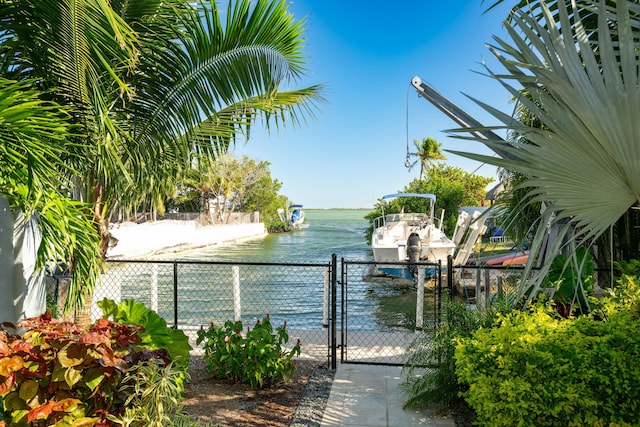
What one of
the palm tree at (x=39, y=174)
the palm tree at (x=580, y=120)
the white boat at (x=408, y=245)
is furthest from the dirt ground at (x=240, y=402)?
the white boat at (x=408, y=245)

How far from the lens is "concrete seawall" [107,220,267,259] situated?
76.1 feet

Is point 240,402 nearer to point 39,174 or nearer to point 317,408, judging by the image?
point 317,408

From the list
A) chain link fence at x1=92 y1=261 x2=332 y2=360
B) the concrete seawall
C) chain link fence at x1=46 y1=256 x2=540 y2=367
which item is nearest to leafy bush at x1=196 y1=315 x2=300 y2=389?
chain link fence at x1=46 y1=256 x2=540 y2=367

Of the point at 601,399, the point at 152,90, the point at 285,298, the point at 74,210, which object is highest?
the point at 152,90

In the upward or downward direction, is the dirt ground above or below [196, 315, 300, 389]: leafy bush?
below

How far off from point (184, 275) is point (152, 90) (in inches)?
651

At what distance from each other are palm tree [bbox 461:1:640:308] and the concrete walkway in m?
1.89

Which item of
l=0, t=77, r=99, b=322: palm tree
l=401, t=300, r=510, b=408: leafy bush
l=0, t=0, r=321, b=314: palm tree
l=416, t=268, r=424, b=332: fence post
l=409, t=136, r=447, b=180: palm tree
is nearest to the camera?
l=0, t=77, r=99, b=322: palm tree

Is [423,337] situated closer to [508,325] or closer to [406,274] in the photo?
[508,325]

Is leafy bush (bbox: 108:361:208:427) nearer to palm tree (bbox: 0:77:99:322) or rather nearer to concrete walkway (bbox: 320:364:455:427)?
palm tree (bbox: 0:77:99:322)

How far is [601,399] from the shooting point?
2889mm

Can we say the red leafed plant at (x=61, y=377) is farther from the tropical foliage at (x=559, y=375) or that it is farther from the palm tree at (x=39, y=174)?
the tropical foliage at (x=559, y=375)

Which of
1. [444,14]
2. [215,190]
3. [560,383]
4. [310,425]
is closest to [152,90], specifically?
[310,425]

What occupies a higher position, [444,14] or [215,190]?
[444,14]
